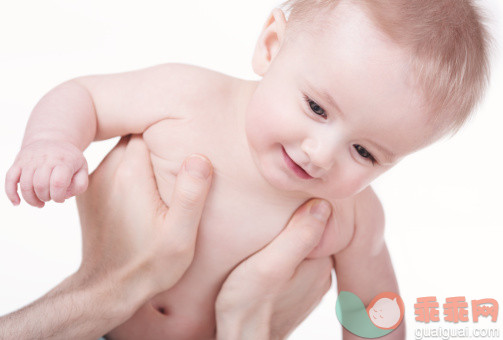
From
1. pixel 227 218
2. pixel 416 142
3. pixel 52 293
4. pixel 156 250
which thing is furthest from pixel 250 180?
pixel 52 293

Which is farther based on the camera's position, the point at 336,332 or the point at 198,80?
the point at 336,332

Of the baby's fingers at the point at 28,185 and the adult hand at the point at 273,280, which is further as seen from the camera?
the adult hand at the point at 273,280

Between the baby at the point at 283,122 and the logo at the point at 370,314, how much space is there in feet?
0.31

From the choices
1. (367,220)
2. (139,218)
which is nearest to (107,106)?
(139,218)

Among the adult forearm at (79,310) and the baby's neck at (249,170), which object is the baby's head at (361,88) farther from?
the adult forearm at (79,310)

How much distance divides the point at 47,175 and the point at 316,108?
0.50 m

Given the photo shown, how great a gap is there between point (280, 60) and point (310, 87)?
0.36 feet

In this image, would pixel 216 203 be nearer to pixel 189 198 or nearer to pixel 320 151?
pixel 189 198

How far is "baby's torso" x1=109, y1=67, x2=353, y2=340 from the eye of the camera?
4.59ft

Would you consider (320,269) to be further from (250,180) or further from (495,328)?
(495,328)

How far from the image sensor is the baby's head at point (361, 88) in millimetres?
1192

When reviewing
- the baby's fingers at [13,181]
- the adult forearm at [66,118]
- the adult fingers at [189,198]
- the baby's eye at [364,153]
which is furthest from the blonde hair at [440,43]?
the baby's fingers at [13,181]

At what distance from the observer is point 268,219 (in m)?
1.43

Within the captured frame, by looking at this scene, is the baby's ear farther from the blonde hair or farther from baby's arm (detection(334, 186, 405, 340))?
baby's arm (detection(334, 186, 405, 340))
